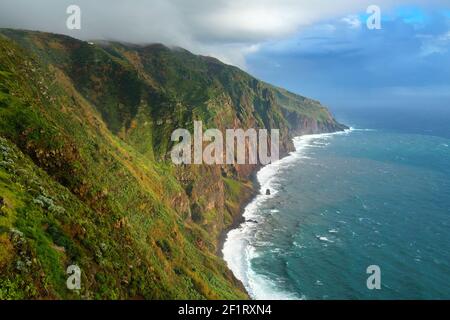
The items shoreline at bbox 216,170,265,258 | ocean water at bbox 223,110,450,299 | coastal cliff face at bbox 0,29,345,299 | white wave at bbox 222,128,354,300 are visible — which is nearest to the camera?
coastal cliff face at bbox 0,29,345,299

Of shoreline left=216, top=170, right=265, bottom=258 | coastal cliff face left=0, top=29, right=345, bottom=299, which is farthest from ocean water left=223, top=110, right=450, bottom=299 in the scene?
coastal cliff face left=0, top=29, right=345, bottom=299

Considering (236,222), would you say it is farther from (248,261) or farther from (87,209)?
(87,209)

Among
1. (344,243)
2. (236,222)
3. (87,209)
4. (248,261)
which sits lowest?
(248,261)

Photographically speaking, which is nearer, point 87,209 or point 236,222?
point 87,209

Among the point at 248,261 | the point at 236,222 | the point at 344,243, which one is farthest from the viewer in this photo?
the point at 236,222

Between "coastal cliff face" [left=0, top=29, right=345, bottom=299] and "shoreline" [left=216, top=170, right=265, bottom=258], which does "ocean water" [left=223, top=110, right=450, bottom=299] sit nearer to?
"shoreline" [left=216, top=170, right=265, bottom=258]

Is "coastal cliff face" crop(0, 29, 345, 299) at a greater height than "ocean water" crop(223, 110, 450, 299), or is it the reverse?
"coastal cliff face" crop(0, 29, 345, 299)

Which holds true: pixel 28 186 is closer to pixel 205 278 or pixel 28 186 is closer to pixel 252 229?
pixel 205 278

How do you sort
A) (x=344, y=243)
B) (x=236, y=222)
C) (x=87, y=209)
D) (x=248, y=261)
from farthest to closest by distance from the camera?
(x=236, y=222), (x=344, y=243), (x=248, y=261), (x=87, y=209)

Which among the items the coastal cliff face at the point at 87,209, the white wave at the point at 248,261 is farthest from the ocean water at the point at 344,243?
the coastal cliff face at the point at 87,209

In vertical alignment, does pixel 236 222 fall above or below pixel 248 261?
above

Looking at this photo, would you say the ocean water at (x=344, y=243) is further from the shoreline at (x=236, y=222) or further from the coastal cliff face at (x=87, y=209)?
the coastal cliff face at (x=87, y=209)

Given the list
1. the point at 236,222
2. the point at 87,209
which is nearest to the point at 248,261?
the point at 236,222
